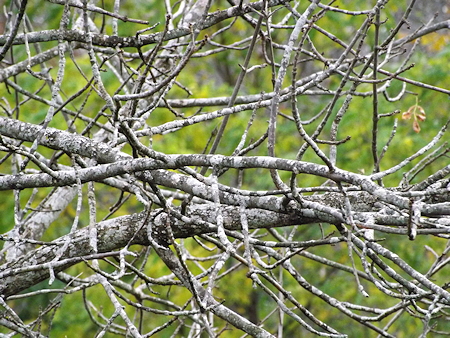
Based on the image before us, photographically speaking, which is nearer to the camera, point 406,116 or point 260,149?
point 406,116

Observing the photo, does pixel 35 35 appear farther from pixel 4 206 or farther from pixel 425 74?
pixel 425 74

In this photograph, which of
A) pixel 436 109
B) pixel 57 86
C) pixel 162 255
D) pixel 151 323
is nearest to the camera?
pixel 57 86

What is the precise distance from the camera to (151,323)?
7176mm

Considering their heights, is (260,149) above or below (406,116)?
above

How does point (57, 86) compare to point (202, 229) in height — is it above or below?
above

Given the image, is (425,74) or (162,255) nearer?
(162,255)

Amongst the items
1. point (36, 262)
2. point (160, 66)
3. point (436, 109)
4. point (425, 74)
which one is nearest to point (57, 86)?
point (36, 262)

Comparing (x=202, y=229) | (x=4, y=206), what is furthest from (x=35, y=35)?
(x=4, y=206)

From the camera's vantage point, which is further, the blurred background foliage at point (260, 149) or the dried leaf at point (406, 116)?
the blurred background foliage at point (260, 149)

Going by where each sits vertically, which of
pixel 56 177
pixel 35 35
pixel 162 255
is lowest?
pixel 162 255

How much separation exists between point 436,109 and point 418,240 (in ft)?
5.12

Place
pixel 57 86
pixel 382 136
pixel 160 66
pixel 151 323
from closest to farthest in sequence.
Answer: pixel 57 86 < pixel 160 66 < pixel 382 136 < pixel 151 323

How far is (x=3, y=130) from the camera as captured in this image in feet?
9.01

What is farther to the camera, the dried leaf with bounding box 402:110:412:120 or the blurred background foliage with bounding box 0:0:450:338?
the blurred background foliage with bounding box 0:0:450:338
